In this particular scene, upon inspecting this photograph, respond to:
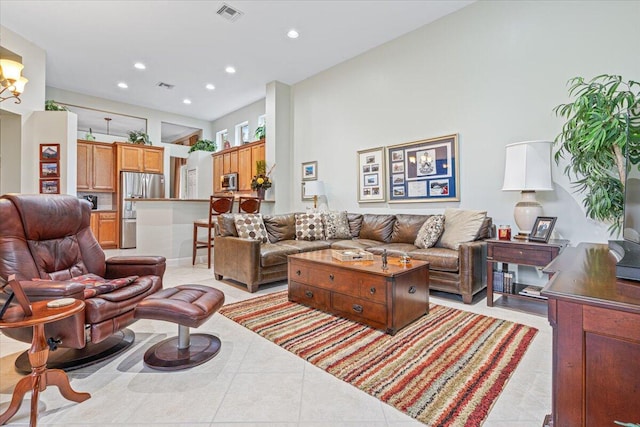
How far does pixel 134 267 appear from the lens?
2.39 metres

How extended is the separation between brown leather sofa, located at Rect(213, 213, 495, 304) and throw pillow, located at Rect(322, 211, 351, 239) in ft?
0.39

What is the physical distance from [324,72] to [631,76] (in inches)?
159

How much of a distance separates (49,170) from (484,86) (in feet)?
20.9

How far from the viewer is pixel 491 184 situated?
3.54 metres

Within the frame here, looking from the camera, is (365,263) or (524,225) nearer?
(365,263)

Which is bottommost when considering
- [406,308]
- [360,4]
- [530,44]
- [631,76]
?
[406,308]

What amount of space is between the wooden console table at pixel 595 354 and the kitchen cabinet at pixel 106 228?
7773 millimetres

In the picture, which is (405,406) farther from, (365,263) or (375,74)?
(375,74)

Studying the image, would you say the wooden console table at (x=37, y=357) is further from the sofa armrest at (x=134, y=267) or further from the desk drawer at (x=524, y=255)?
the desk drawer at (x=524, y=255)

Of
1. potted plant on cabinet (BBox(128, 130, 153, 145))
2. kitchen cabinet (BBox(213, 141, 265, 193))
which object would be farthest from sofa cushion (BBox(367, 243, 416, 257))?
potted plant on cabinet (BBox(128, 130, 153, 145))

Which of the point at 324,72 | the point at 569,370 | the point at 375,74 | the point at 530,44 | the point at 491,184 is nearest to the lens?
the point at 569,370

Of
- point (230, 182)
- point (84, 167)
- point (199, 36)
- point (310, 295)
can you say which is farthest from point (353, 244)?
point (84, 167)

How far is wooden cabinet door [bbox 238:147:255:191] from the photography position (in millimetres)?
6655

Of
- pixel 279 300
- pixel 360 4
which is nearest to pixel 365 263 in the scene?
pixel 279 300
